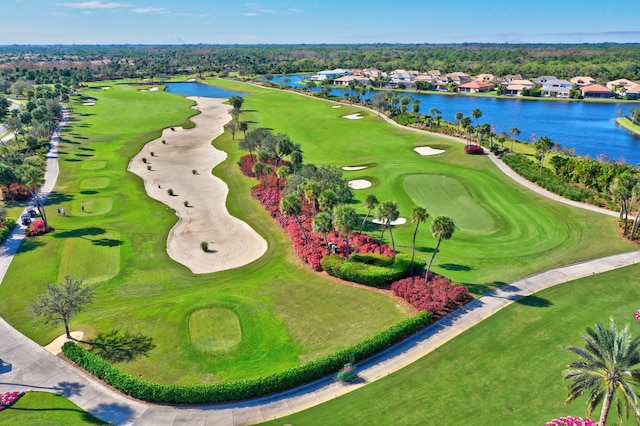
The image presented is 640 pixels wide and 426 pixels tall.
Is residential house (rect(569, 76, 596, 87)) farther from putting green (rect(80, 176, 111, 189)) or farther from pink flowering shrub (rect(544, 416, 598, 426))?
pink flowering shrub (rect(544, 416, 598, 426))

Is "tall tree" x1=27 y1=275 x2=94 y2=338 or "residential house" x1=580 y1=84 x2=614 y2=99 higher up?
"residential house" x1=580 y1=84 x2=614 y2=99

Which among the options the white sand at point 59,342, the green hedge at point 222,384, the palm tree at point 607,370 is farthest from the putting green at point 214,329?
the palm tree at point 607,370

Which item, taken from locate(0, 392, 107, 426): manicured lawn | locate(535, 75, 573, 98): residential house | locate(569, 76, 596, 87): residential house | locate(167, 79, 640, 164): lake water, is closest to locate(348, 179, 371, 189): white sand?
locate(0, 392, 107, 426): manicured lawn

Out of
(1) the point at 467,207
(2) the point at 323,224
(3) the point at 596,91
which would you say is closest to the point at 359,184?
(1) the point at 467,207

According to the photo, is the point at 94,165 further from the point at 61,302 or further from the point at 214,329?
the point at 214,329

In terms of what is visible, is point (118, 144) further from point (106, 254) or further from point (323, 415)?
point (323, 415)
